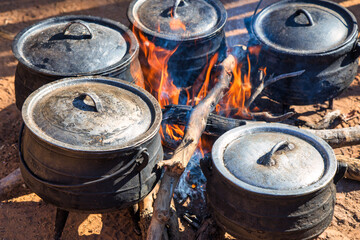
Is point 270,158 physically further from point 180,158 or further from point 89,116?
point 89,116

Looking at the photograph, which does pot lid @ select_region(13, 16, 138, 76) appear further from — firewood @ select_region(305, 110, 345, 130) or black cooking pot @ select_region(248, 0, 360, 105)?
firewood @ select_region(305, 110, 345, 130)

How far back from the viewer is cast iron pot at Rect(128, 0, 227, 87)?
5160 mm

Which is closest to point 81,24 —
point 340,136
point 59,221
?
point 59,221

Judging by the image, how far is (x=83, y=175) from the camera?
3531 millimetres

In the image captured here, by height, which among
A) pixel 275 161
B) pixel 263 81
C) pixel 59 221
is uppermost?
pixel 275 161

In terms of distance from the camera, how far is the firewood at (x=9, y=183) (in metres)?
4.74

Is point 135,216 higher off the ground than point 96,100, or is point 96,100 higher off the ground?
point 96,100

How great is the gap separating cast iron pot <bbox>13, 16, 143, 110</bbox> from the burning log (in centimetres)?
85

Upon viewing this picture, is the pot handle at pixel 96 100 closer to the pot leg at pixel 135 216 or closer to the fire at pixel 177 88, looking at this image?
the pot leg at pixel 135 216

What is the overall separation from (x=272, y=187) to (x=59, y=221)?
214 cm

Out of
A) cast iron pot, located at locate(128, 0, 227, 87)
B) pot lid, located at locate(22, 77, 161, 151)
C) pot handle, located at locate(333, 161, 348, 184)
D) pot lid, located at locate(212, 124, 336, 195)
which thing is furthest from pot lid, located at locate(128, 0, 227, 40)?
pot handle, located at locate(333, 161, 348, 184)

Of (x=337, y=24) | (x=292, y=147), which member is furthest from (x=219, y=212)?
(x=337, y=24)

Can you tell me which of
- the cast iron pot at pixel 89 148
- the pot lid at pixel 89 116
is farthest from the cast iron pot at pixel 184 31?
the cast iron pot at pixel 89 148

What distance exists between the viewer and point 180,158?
13.2 ft
